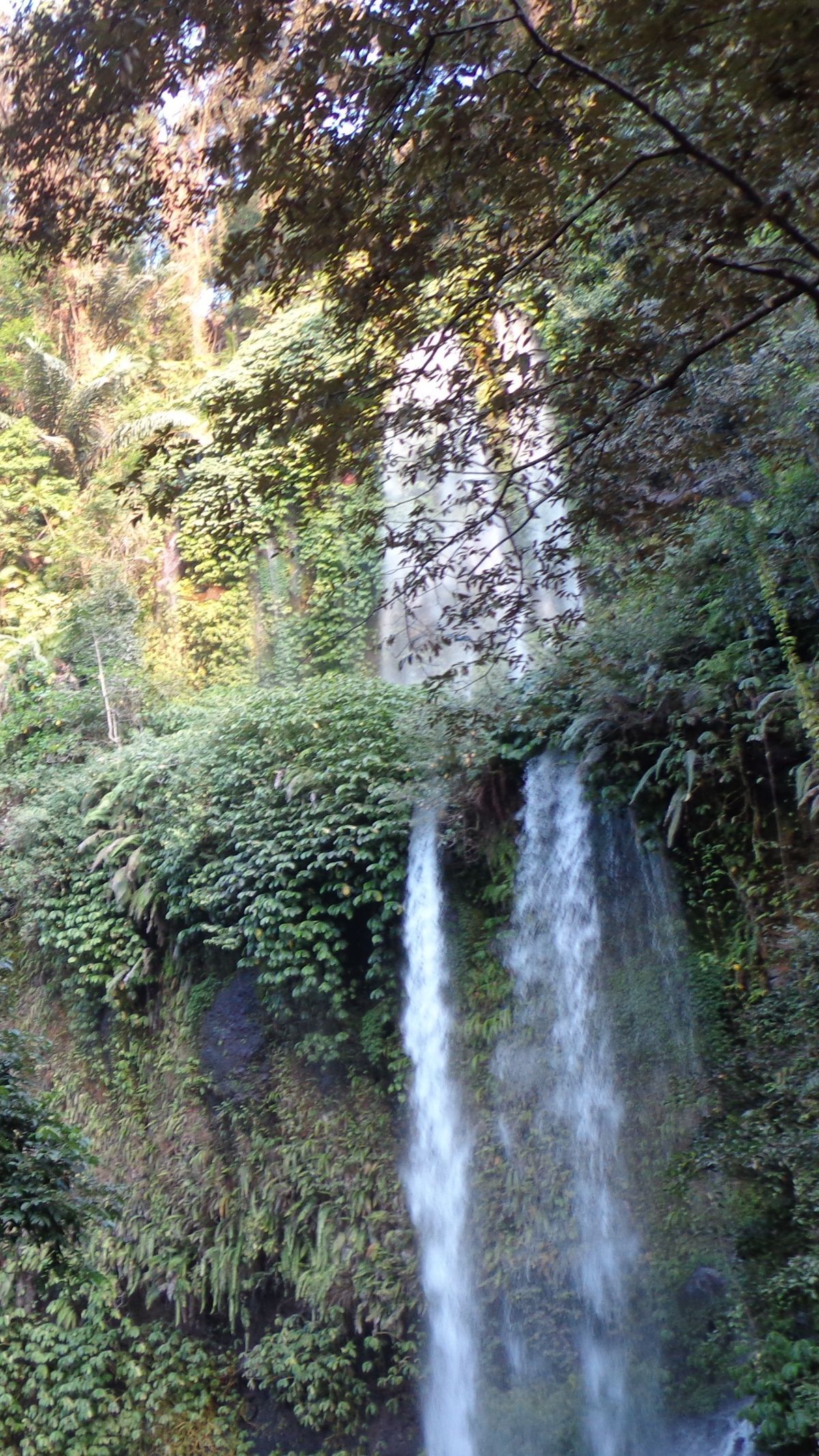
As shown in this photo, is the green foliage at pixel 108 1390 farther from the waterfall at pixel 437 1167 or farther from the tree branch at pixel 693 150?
the tree branch at pixel 693 150

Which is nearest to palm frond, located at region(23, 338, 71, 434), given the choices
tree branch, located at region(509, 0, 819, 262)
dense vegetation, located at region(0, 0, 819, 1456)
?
dense vegetation, located at region(0, 0, 819, 1456)

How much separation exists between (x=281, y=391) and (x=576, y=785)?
4051 millimetres

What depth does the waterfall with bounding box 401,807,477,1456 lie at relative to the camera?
24.7 feet

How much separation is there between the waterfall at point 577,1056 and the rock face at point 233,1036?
254 cm

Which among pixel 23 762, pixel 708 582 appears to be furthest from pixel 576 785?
pixel 23 762

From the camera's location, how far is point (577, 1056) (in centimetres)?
780

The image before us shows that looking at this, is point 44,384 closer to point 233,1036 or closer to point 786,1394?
point 233,1036

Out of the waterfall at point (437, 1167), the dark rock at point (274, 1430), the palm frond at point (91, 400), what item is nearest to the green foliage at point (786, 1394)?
the waterfall at point (437, 1167)

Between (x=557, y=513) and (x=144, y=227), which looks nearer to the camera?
(x=144, y=227)

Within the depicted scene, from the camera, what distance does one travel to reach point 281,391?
5.52m

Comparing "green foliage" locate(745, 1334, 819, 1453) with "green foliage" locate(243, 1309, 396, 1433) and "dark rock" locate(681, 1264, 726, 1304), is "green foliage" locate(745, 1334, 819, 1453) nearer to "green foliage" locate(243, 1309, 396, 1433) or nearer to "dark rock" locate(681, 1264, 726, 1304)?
"dark rock" locate(681, 1264, 726, 1304)

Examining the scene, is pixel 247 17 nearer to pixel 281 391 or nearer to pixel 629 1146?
pixel 281 391

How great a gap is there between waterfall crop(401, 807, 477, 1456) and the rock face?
61.6 inches

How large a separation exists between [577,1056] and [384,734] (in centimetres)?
349
